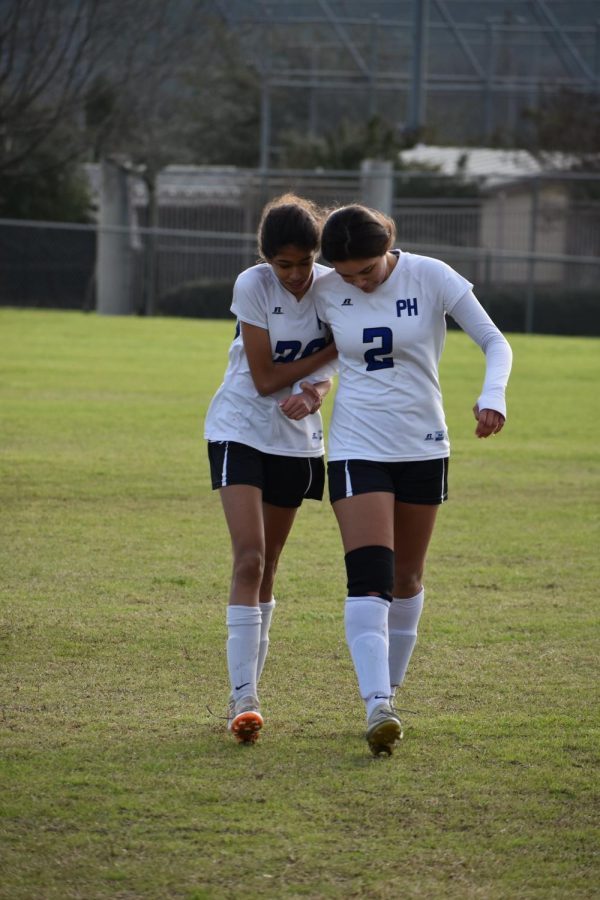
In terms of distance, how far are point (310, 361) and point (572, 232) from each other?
90.4ft

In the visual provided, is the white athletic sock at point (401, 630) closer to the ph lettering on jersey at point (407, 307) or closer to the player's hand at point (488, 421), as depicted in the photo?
the player's hand at point (488, 421)

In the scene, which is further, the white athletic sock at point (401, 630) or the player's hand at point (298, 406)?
the white athletic sock at point (401, 630)

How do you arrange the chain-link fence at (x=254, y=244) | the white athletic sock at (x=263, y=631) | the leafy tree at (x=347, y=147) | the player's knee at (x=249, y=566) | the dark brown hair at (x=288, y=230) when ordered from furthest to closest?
the leafy tree at (x=347, y=147) → the chain-link fence at (x=254, y=244) → the white athletic sock at (x=263, y=631) → the player's knee at (x=249, y=566) → the dark brown hair at (x=288, y=230)

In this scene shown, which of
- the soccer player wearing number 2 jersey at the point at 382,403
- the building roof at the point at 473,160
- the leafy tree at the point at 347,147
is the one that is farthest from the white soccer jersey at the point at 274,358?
the leafy tree at the point at 347,147

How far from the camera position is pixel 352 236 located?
15.5ft

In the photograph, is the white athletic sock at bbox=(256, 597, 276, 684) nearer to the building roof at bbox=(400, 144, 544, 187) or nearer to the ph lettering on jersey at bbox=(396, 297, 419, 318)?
the ph lettering on jersey at bbox=(396, 297, 419, 318)

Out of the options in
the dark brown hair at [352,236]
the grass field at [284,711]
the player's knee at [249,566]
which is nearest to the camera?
the grass field at [284,711]

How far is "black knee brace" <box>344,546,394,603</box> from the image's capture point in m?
4.78

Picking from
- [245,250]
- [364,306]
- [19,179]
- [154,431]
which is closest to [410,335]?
[364,306]

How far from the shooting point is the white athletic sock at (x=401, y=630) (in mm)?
5234

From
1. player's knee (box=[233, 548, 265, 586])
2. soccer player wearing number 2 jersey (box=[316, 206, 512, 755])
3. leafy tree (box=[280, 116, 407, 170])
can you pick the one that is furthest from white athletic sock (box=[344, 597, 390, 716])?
leafy tree (box=[280, 116, 407, 170])

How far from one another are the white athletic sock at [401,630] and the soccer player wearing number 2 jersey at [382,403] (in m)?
0.22

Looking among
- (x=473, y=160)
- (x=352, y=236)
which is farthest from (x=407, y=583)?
(x=473, y=160)

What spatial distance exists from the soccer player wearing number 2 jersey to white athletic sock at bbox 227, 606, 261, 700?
340mm
